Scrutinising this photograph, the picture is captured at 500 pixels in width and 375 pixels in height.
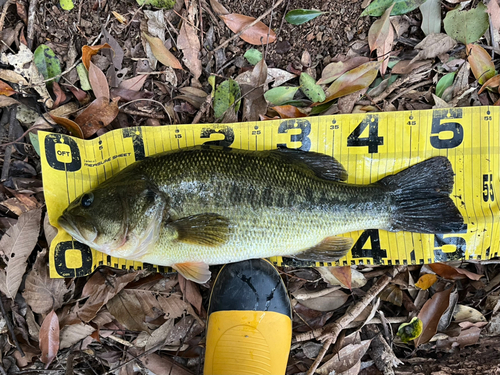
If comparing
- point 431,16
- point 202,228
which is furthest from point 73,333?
point 431,16

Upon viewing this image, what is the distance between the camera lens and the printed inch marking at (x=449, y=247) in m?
2.72

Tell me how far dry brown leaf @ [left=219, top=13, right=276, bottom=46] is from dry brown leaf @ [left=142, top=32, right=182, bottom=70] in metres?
0.55

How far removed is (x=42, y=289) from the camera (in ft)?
8.77

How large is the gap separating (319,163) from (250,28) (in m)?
1.32

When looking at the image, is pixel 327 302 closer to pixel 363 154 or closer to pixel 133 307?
pixel 363 154

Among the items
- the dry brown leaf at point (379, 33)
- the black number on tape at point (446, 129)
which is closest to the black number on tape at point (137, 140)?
the dry brown leaf at point (379, 33)

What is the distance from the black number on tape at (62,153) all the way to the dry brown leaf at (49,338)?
3.87ft

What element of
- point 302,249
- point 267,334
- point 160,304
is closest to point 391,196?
point 302,249

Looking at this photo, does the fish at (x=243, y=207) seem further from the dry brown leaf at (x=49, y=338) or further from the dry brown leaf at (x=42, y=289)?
the dry brown leaf at (x=49, y=338)

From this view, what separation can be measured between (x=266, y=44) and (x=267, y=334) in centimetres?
243

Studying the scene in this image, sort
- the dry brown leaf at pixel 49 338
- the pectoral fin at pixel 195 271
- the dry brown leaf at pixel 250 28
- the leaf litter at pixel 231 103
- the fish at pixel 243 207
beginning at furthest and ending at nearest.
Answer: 1. the dry brown leaf at pixel 250 28
2. the leaf litter at pixel 231 103
3. the dry brown leaf at pixel 49 338
4. the pectoral fin at pixel 195 271
5. the fish at pixel 243 207

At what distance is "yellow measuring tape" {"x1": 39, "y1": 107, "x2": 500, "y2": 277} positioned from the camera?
2.67 metres

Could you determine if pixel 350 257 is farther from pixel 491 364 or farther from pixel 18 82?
pixel 18 82

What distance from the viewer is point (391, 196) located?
8.52 ft
